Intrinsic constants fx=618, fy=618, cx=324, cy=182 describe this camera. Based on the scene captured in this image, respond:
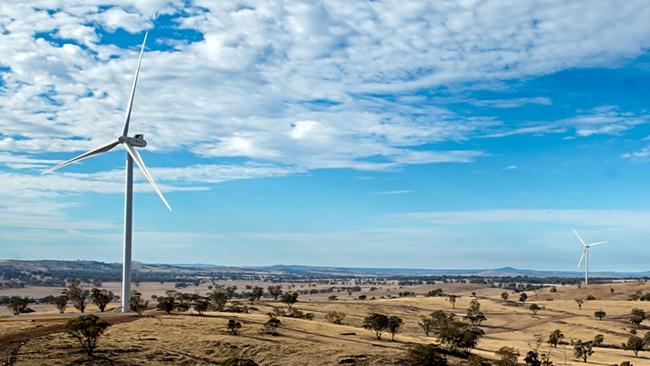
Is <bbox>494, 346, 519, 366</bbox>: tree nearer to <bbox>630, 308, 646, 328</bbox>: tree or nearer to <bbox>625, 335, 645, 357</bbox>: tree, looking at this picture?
<bbox>625, 335, 645, 357</bbox>: tree

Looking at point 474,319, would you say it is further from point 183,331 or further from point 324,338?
point 183,331

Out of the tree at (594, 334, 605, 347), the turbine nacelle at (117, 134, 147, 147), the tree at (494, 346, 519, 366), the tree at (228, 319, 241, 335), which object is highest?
the turbine nacelle at (117, 134, 147, 147)

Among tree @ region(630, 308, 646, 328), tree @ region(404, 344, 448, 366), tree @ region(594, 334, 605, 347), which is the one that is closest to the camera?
tree @ region(404, 344, 448, 366)

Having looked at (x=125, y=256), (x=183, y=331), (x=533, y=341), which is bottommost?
(x=533, y=341)

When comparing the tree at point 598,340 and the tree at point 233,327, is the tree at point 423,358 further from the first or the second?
the tree at point 598,340

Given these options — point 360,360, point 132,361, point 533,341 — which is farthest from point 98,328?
point 533,341

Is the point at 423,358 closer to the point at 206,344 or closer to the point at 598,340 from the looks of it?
the point at 206,344

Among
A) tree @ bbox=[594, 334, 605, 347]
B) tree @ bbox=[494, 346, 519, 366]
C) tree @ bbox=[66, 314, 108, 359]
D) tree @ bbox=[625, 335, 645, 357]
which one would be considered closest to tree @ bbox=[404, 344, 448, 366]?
tree @ bbox=[494, 346, 519, 366]

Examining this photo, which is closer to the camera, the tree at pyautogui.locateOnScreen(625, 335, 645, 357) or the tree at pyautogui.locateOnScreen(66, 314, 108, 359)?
the tree at pyautogui.locateOnScreen(66, 314, 108, 359)
